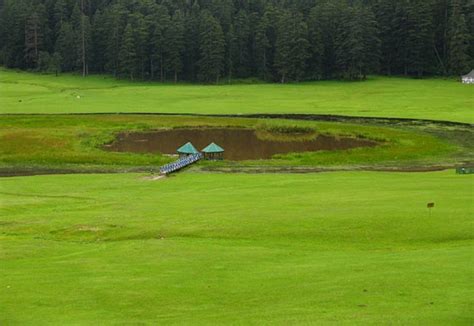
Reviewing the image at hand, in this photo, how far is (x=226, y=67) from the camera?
152 m

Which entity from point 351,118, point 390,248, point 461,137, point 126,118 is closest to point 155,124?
point 126,118

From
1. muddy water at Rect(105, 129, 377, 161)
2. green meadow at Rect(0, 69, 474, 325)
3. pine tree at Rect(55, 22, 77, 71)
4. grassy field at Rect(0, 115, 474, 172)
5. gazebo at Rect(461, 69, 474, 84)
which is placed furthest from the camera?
pine tree at Rect(55, 22, 77, 71)

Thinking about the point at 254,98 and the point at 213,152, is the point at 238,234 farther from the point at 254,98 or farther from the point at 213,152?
the point at 254,98

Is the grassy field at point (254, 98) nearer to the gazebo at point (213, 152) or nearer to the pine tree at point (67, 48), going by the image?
the pine tree at point (67, 48)

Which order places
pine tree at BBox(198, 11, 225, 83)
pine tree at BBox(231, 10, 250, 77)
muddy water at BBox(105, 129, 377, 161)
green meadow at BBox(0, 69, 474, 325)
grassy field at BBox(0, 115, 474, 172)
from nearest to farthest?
green meadow at BBox(0, 69, 474, 325) → grassy field at BBox(0, 115, 474, 172) → muddy water at BBox(105, 129, 377, 161) → pine tree at BBox(198, 11, 225, 83) → pine tree at BBox(231, 10, 250, 77)

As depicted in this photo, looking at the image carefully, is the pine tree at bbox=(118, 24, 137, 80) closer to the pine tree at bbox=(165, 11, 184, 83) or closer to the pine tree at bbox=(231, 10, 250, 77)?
the pine tree at bbox=(165, 11, 184, 83)

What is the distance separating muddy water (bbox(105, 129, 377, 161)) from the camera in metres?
67.8

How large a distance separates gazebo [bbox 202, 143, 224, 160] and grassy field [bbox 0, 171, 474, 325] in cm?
1486

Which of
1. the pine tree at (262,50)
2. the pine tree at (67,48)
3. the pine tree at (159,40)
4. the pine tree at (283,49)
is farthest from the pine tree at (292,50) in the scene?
the pine tree at (67,48)

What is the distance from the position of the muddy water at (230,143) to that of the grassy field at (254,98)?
1766cm

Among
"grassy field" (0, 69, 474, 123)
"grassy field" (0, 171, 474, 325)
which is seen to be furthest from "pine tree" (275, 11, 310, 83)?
"grassy field" (0, 171, 474, 325)

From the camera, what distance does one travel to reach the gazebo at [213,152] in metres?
60.9

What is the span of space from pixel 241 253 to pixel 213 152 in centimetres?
3646

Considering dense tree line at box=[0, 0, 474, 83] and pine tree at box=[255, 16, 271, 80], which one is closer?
dense tree line at box=[0, 0, 474, 83]
